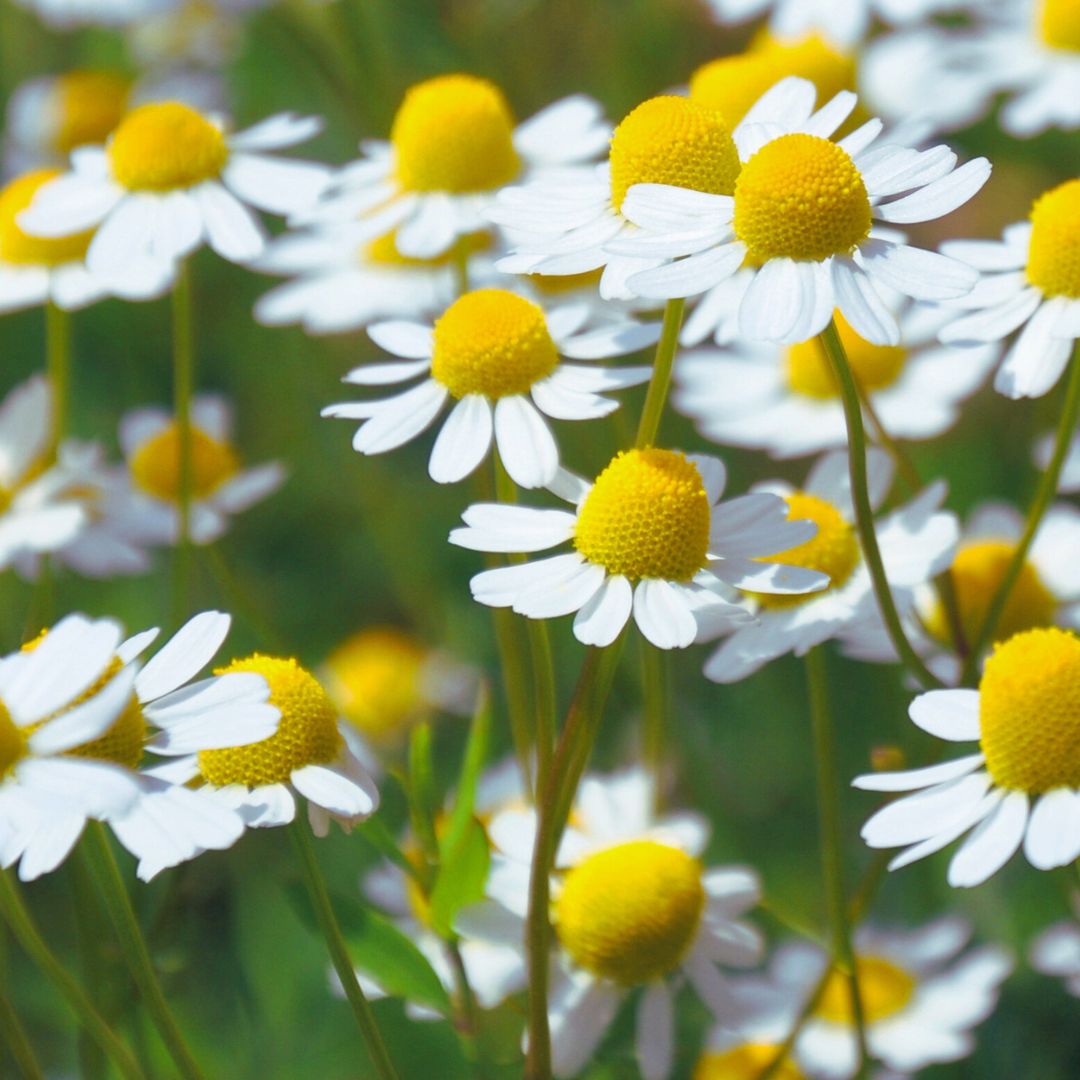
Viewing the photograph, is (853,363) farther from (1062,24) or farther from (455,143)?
(1062,24)

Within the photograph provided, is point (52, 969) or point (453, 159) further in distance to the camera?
point (453, 159)

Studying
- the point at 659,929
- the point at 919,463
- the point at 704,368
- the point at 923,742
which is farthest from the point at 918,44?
the point at 659,929

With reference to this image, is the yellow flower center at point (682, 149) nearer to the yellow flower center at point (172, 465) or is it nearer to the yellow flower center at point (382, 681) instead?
the yellow flower center at point (172, 465)

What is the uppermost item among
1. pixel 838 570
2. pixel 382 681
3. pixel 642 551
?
pixel 642 551

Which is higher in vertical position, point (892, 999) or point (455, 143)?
point (455, 143)

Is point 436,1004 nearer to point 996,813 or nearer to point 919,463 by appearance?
point 996,813

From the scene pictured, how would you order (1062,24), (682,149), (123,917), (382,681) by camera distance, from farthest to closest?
(382,681), (1062,24), (682,149), (123,917)

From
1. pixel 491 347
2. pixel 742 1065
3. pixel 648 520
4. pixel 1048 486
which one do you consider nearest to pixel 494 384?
pixel 491 347

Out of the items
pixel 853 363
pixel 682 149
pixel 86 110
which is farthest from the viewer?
pixel 86 110


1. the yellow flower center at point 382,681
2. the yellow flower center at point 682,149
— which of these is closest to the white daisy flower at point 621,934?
the yellow flower center at point 682,149
